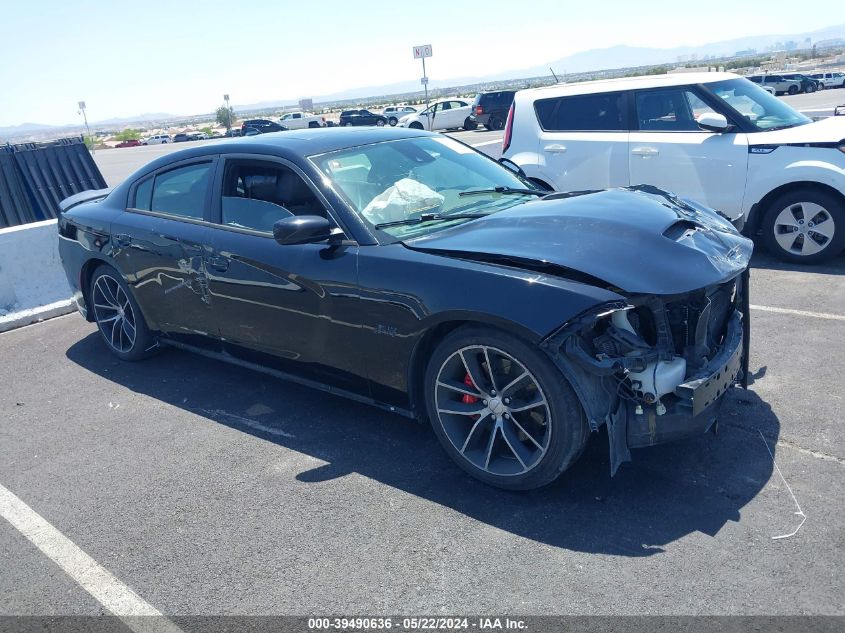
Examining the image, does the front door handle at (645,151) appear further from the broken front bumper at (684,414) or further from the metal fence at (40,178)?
the metal fence at (40,178)

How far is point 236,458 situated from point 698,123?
18.5 feet

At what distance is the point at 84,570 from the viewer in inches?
124

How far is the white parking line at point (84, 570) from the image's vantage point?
9.22 ft

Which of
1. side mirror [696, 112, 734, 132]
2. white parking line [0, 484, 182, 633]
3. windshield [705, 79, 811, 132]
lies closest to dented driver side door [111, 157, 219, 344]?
white parking line [0, 484, 182, 633]

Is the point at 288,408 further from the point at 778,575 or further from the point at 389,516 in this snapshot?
the point at 778,575

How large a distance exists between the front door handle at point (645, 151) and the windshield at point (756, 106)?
79 centimetres

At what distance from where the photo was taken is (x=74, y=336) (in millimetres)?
6582

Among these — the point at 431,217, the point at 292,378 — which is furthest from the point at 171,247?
the point at 431,217

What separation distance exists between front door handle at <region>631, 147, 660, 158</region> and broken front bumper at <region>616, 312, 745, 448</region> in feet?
15.2

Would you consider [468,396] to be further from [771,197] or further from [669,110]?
[669,110]

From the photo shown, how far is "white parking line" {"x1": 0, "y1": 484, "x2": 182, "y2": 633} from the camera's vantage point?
2.81m

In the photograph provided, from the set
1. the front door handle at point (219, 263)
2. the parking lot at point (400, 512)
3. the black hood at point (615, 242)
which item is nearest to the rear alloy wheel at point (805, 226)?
the parking lot at point (400, 512)

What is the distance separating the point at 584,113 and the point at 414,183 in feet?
14.3

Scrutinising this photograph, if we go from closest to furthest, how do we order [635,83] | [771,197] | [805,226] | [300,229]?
[300,229]
[805,226]
[771,197]
[635,83]
